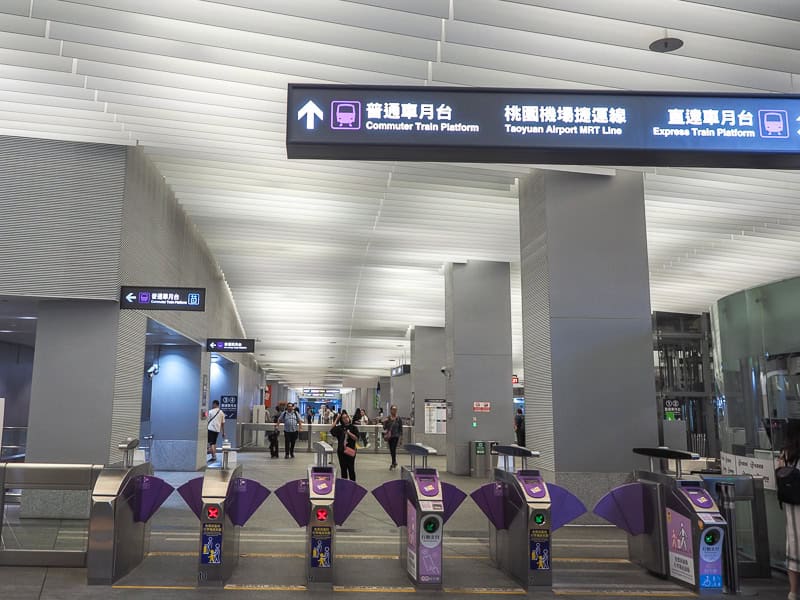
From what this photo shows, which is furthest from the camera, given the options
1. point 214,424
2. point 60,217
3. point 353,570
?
point 214,424

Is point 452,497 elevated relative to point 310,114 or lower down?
lower down

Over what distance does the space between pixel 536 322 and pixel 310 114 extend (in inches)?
215

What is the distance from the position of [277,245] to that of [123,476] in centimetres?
797

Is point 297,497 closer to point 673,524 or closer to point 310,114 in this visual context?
point 673,524

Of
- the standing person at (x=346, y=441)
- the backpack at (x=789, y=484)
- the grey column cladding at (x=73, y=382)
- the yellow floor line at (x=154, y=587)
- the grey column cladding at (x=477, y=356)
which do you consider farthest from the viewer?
the grey column cladding at (x=477, y=356)

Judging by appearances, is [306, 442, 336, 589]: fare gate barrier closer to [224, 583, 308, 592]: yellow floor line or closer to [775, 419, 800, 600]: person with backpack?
[224, 583, 308, 592]: yellow floor line

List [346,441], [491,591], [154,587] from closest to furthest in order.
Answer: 1. [154,587]
2. [491,591]
3. [346,441]

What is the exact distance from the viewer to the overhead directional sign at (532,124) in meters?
4.30

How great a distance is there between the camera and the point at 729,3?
505 cm

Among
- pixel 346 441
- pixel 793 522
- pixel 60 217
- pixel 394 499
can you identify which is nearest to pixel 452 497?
pixel 394 499

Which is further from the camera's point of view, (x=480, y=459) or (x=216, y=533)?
(x=480, y=459)

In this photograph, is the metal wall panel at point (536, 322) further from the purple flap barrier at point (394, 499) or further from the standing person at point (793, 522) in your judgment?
the standing person at point (793, 522)

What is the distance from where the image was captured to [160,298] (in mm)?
8461

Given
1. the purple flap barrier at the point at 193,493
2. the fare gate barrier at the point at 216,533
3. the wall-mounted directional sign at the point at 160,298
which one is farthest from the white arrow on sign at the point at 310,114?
the wall-mounted directional sign at the point at 160,298
